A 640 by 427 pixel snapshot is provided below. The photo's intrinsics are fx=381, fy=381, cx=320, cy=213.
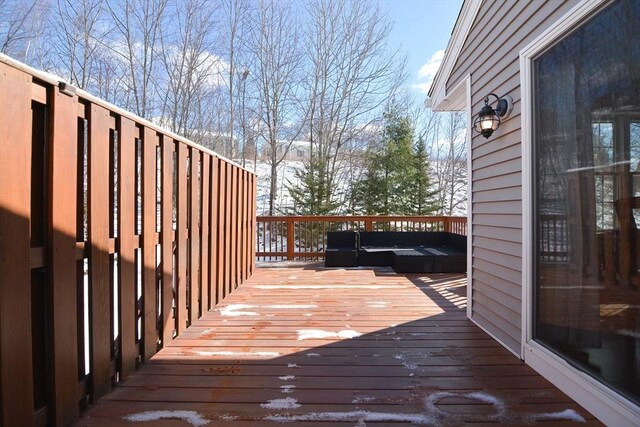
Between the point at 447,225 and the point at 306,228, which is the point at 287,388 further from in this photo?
the point at 447,225

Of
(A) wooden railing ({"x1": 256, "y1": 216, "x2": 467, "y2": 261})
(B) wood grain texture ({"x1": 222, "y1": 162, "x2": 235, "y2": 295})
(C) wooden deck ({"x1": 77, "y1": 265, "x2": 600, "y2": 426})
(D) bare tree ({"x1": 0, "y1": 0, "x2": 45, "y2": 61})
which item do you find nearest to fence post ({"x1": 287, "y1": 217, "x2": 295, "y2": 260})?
(A) wooden railing ({"x1": 256, "y1": 216, "x2": 467, "y2": 261})

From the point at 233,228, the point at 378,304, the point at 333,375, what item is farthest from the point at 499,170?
the point at 233,228

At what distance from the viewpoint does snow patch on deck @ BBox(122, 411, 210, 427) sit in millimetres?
1816

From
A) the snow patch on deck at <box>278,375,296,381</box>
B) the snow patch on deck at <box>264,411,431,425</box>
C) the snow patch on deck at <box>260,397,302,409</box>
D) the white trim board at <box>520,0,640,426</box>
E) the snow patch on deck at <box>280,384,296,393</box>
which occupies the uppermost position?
the white trim board at <box>520,0,640,426</box>

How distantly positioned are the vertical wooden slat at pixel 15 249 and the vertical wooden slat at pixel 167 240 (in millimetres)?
1256

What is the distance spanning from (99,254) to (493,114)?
2825 millimetres

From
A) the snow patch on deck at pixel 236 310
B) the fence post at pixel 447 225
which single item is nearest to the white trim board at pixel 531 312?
the snow patch on deck at pixel 236 310

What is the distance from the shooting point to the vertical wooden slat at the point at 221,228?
4.08m

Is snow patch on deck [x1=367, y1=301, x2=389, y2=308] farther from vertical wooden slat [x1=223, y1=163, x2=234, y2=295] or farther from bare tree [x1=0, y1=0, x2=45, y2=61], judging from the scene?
bare tree [x1=0, y1=0, x2=45, y2=61]

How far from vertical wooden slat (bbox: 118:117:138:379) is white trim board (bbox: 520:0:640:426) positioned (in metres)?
2.51

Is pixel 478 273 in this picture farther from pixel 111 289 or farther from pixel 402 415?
pixel 111 289

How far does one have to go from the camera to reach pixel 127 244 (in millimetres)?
2234

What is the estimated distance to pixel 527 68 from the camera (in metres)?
2.53

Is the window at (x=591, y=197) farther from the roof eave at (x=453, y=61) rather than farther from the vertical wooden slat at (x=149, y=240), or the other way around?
the vertical wooden slat at (x=149, y=240)
